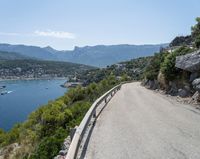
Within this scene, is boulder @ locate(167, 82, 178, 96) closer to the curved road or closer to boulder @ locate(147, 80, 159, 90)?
boulder @ locate(147, 80, 159, 90)

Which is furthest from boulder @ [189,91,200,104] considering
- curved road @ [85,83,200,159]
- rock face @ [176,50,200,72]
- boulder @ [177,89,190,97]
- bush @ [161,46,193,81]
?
bush @ [161,46,193,81]

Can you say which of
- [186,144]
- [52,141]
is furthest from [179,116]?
[52,141]

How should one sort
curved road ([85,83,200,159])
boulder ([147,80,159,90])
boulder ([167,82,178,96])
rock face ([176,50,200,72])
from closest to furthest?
1. curved road ([85,83,200,159])
2. rock face ([176,50,200,72])
3. boulder ([167,82,178,96])
4. boulder ([147,80,159,90])

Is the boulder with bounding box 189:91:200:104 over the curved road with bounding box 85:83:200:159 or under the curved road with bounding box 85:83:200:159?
under

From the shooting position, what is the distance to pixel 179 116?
44.5 ft

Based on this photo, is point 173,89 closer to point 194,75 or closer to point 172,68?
point 172,68

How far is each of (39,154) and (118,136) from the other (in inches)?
96.9

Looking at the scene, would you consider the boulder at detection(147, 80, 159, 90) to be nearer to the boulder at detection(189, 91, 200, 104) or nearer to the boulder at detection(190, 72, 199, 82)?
the boulder at detection(190, 72, 199, 82)

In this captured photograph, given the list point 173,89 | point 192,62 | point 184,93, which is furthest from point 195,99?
point 173,89

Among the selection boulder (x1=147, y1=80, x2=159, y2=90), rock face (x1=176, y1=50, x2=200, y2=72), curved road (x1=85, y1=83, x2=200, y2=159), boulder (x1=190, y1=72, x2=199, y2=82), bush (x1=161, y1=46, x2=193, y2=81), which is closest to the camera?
curved road (x1=85, y1=83, x2=200, y2=159)

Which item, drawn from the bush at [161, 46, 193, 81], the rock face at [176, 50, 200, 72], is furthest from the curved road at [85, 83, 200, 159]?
the bush at [161, 46, 193, 81]

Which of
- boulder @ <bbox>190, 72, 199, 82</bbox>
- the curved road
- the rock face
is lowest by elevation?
the curved road

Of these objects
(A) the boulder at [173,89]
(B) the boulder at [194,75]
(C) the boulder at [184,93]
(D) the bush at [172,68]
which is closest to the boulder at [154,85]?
(A) the boulder at [173,89]

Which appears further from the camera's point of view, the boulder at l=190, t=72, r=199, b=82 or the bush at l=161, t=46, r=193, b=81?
the bush at l=161, t=46, r=193, b=81
